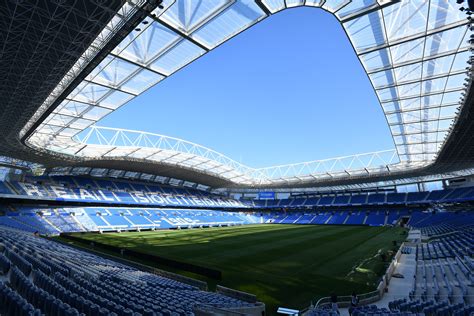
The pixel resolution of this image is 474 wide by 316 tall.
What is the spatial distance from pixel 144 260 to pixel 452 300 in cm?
2046

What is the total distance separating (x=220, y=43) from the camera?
19.1 meters

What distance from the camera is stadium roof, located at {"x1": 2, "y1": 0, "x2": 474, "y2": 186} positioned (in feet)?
52.5

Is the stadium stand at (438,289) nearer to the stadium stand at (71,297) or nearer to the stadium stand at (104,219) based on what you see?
the stadium stand at (71,297)

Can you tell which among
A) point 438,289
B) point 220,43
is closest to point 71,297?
point 438,289

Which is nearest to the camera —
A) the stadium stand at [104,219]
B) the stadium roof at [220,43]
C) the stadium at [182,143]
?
the stadium at [182,143]

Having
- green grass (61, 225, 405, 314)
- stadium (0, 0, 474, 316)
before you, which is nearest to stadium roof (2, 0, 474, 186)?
stadium (0, 0, 474, 316)

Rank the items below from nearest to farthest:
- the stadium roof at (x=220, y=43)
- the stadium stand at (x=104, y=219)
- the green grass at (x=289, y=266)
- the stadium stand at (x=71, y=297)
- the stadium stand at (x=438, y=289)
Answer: the stadium stand at (x=71, y=297)
the stadium stand at (x=438, y=289)
the green grass at (x=289, y=266)
the stadium roof at (x=220, y=43)
the stadium stand at (x=104, y=219)

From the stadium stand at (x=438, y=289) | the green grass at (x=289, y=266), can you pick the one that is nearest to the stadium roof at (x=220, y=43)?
the stadium stand at (x=438, y=289)

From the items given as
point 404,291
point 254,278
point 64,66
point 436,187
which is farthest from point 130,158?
point 436,187

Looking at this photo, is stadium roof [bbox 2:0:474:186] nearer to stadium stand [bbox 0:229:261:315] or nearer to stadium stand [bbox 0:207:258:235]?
stadium stand [bbox 0:229:261:315]

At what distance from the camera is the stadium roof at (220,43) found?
52.5 ft

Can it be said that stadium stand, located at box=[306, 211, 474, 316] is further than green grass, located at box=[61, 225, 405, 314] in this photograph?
No

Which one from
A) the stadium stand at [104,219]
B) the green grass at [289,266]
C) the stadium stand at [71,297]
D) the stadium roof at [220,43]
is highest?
the stadium roof at [220,43]

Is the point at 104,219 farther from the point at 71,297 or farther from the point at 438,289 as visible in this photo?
the point at 438,289
